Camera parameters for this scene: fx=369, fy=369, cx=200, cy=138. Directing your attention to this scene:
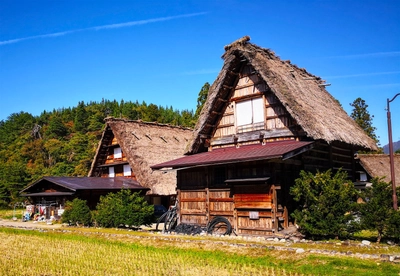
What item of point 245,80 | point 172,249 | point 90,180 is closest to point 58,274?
point 172,249

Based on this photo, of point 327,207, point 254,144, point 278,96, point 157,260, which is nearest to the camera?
point 157,260

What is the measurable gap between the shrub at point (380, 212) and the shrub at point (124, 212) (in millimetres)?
11073

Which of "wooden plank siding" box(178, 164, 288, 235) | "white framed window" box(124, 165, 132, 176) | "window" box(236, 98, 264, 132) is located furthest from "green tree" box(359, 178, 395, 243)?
"white framed window" box(124, 165, 132, 176)

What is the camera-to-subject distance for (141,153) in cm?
2952

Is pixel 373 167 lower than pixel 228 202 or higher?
higher

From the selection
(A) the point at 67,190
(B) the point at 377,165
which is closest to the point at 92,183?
(A) the point at 67,190

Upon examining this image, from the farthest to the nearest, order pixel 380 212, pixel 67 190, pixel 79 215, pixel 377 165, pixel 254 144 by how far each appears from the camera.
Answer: pixel 377 165, pixel 67 190, pixel 79 215, pixel 254 144, pixel 380 212

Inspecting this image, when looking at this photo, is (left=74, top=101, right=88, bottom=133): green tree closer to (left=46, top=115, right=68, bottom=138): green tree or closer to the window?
(left=46, top=115, right=68, bottom=138): green tree

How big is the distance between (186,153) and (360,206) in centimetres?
982

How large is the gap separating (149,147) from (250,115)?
14.7 meters

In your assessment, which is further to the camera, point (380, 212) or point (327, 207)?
point (327, 207)

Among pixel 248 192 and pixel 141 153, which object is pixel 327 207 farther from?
pixel 141 153

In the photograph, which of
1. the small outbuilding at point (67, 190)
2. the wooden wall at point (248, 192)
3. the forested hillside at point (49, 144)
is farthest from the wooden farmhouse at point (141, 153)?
the wooden wall at point (248, 192)

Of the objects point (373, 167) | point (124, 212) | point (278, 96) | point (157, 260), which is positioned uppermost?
point (278, 96)
